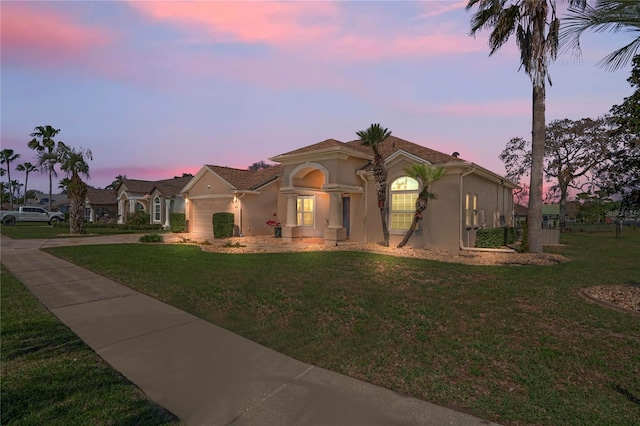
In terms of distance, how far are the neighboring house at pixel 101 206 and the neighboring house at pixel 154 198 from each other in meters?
11.5

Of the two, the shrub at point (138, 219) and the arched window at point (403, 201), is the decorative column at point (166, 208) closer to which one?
the shrub at point (138, 219)

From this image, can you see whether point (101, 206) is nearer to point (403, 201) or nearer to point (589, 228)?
point (403, 201)

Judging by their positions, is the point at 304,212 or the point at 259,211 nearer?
the point at 304,212

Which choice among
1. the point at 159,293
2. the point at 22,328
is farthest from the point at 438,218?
the point at 22,328

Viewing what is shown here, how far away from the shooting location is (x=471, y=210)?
15.8 meters

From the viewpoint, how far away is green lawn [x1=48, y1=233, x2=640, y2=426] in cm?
350

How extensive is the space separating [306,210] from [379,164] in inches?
268

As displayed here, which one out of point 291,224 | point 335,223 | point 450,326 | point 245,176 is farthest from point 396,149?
point 450,326

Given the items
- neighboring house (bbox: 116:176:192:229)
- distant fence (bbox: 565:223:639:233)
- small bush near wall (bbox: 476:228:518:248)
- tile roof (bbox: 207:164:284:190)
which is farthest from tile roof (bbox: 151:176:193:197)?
distant fence (bbox: 565:223:639:233)

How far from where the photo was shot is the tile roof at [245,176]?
831 inches

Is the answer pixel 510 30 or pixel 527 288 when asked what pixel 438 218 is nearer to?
pixel 527 288

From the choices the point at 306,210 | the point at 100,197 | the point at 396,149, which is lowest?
the point at 306,210

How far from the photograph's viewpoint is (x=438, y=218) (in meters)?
14.7

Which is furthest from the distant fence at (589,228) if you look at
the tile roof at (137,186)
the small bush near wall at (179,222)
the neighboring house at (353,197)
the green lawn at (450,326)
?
the tile roof at (137,186)
